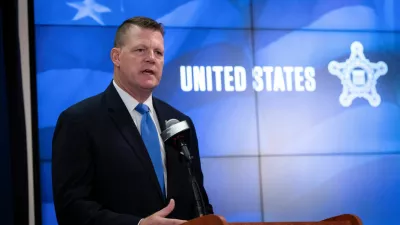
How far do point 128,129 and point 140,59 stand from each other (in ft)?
0.95

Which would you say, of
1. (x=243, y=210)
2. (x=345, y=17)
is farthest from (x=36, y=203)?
(x=345, y=17)

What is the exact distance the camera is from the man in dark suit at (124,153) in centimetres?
331

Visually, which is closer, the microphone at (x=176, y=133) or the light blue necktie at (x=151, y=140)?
the microphone at (x=176, y=133)

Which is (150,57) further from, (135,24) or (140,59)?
(135,24)

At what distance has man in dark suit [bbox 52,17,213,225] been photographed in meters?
3.31

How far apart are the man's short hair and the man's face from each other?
0.02 m

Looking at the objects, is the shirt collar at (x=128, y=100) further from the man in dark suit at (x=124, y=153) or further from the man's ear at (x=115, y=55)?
the man's ear at (x=115, y=55)

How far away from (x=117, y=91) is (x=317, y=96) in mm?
907

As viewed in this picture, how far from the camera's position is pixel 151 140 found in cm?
341

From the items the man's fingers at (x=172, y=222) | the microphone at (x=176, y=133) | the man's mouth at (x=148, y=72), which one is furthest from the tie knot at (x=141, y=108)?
the man's fingers at (x=172, y=222)

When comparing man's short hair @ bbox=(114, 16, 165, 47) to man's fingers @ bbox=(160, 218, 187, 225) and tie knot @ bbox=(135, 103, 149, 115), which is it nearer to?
tie knot @ bbox=(135, 103, 149, 115)

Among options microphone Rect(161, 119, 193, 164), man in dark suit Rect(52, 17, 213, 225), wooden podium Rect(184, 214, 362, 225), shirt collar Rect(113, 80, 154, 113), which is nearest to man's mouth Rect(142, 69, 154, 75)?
man in dark suit Rect(52, 17, 213, 225)

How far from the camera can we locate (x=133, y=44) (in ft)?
11.4

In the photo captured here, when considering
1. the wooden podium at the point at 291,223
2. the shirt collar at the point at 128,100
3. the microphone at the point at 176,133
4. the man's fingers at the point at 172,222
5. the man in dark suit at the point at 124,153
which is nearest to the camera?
the wooden podium at the point at 291,223
